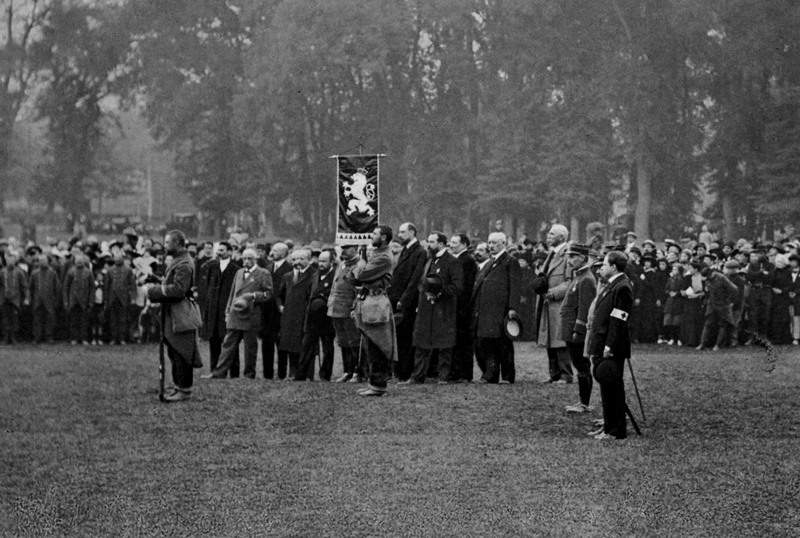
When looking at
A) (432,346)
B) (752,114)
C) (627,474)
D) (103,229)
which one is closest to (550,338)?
(432,346)

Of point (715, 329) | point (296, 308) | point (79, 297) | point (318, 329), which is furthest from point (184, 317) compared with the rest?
point (715, 329)

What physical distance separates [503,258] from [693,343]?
25.8 ft

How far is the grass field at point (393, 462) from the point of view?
7184 mm

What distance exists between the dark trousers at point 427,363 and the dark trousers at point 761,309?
854 cm

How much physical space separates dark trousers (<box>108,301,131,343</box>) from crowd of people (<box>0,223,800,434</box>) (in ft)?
0.09

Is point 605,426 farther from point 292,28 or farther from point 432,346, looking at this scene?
point 292,28

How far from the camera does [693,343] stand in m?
20.7

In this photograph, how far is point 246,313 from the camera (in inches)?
588

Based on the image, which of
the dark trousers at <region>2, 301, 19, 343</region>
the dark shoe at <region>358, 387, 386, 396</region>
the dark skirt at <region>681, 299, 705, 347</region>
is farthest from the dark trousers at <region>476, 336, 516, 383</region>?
the dark trousers at <region>2, 301, 19, 343</region>

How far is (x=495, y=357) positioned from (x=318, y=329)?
104 inches

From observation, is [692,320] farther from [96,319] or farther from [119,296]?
[96,319]

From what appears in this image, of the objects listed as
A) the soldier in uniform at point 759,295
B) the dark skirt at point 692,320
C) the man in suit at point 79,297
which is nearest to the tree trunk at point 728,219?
the soldier in uniform at point 759,295

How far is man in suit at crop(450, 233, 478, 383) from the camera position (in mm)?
14647

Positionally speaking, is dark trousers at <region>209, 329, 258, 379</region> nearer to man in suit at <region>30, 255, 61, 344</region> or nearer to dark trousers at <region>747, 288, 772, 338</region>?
man in suit at <region>30, 255, 61, 344</region>
